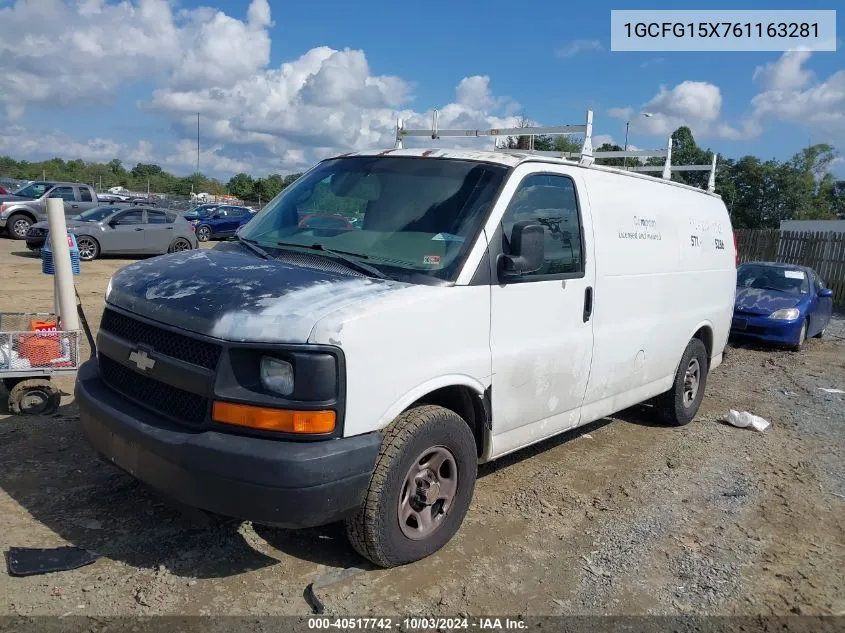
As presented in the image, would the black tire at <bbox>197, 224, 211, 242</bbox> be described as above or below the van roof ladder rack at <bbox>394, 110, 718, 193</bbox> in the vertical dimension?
below

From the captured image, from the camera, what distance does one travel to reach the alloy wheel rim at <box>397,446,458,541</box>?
342 cm

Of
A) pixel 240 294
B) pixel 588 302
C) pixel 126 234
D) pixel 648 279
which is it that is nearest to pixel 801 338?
pixel 648 279

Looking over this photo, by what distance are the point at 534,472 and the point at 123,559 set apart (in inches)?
111

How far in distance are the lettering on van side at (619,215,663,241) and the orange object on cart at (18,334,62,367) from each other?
4492 millimetres

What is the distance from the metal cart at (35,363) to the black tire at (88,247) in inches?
545

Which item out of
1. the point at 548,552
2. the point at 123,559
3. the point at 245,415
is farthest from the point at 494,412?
the point at 123,559

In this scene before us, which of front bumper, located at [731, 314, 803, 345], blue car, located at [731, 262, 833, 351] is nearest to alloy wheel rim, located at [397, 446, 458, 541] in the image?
front bumper, located at [731, 314, 803, 345]

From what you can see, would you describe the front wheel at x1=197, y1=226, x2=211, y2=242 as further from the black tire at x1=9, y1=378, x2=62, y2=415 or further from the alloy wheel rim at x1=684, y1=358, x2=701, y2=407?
the alloy wheel rim at x1=684, y1=358, x2=701, y2=407

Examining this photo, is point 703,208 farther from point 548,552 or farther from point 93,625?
point 93,625

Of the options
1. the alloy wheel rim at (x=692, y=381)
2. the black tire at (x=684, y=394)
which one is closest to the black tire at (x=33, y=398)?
the black tire at (x=684, y=394)

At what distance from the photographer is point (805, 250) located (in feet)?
62.3

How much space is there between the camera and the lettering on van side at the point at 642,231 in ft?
16.3

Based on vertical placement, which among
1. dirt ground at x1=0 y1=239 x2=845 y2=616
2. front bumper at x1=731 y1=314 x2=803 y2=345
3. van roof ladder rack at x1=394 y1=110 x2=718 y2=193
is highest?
van roof ladder rack at x1=394 y1=110 x2=718 y2=193

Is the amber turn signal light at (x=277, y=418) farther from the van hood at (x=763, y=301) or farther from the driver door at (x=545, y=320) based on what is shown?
the van hood at (x=763, y=301)
